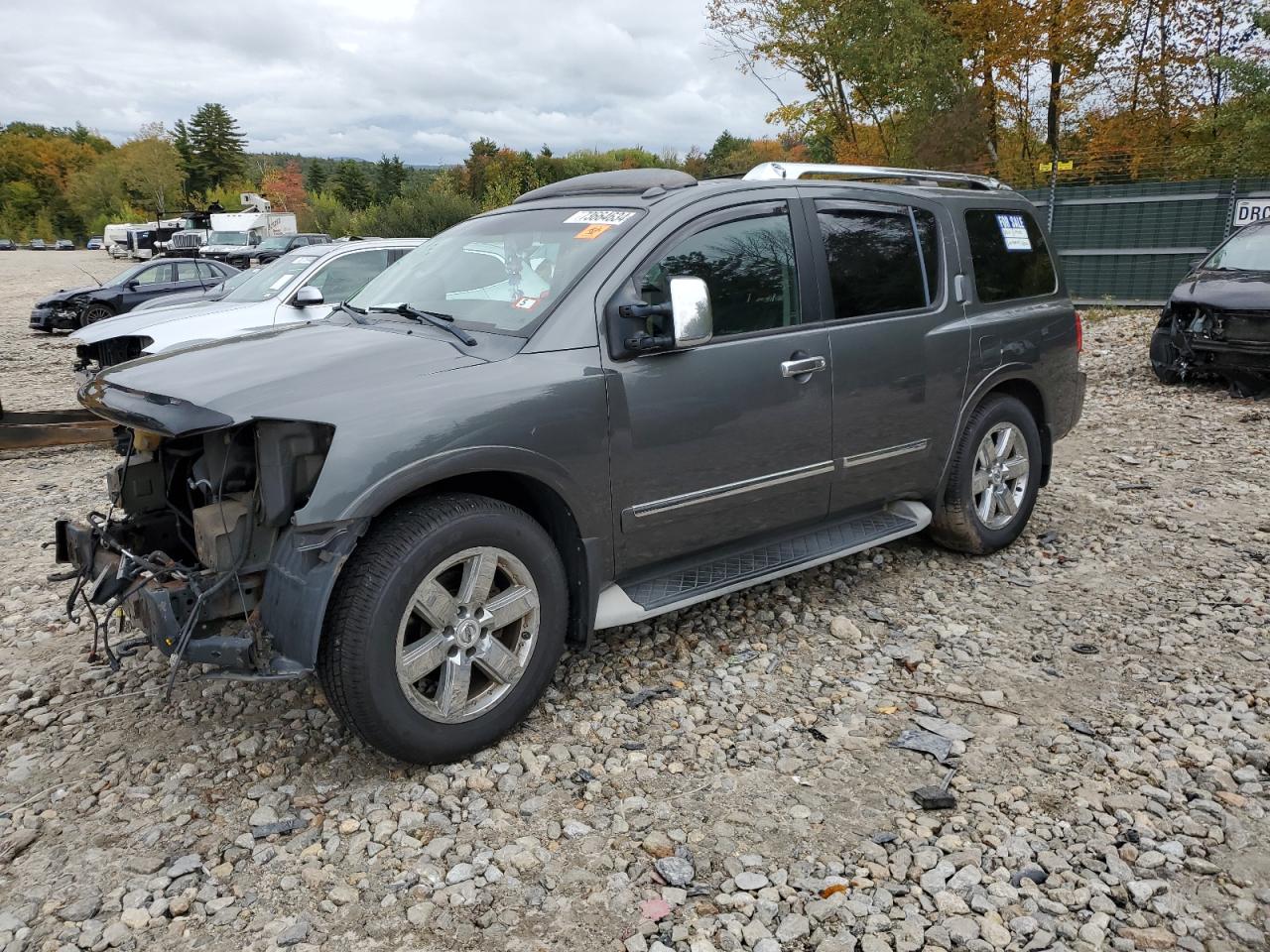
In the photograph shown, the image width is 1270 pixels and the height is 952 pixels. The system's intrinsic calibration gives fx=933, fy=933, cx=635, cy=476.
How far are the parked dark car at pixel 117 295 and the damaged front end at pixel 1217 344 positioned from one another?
49.9ft

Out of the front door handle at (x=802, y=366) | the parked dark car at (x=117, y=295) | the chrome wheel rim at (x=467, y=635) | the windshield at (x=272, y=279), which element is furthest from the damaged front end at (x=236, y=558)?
the parked dark car at (x=117, y=295)

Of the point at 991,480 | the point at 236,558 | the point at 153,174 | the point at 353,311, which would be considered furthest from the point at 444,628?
the point at 153,174

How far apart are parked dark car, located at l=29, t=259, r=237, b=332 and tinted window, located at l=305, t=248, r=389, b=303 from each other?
30.0ft

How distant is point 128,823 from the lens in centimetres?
293

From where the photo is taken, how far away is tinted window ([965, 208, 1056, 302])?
4949 millimetres

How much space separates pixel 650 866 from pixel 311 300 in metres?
4.36

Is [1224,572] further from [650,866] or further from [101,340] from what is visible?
[101,340]

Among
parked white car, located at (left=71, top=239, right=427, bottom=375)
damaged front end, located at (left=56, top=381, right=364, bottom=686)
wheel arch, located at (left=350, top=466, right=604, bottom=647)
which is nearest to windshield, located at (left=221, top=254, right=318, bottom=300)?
parked white car, located at (left=71, top=239, right=427, bottom=375)

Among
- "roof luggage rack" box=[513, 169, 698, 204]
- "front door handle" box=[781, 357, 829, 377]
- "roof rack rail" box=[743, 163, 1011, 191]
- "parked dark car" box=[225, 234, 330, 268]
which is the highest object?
"parked dark car" box=[225, 234, 330, 268]

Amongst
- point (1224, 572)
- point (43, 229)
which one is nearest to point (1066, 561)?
point (1224, 572)

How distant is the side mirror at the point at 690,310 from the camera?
3.38 meters

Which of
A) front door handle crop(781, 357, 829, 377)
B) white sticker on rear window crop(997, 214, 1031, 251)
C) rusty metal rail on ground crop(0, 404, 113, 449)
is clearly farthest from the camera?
rusty metal rail on ground crop(0, 404, 113, 449)

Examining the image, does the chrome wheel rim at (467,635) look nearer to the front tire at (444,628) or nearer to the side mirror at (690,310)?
the front tire at (444,628)

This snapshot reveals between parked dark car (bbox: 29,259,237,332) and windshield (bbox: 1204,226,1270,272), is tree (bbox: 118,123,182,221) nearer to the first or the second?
parked dark car (bbox: 29,259,237,332)
